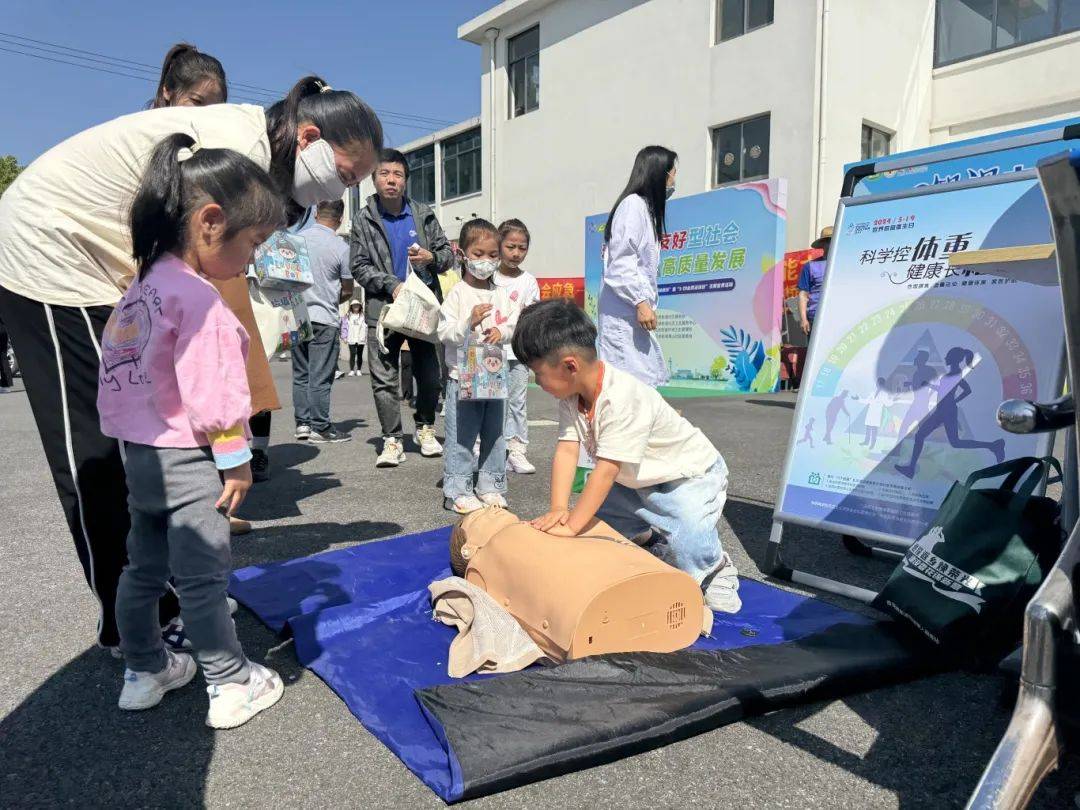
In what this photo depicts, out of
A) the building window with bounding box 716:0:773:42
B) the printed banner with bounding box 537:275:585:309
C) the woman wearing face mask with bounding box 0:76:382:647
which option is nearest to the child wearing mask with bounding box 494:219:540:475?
the woman wearing face mask with bounding box 0:76:382:647

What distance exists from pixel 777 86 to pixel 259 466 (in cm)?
1077

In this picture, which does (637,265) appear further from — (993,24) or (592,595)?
(993,24)

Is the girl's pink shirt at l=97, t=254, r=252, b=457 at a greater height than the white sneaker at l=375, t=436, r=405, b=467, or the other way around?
the girl's pink shirt at l=97, t=254, r=252, b=457

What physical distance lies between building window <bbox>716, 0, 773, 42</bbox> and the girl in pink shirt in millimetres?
12706

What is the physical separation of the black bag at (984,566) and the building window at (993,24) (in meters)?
12.7

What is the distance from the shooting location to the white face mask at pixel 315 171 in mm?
2102

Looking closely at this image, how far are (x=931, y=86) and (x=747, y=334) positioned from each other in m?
6.23

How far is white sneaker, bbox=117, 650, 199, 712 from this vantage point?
1.99m

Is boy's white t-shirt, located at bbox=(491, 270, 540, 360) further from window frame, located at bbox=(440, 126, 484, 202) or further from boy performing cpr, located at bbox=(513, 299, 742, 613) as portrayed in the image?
window frame, located at bbox=(440, 126, 484, 202)

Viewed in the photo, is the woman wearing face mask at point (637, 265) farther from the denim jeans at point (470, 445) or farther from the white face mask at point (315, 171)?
the white face mask at point (315, 171)

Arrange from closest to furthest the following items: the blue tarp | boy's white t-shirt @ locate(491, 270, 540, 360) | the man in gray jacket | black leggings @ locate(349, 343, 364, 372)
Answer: the blue tarp → boy's white t-shirt @ locate(491, 270, 540, 360) → the man in gray jacket → black leggings @ locate(349, 343, 364, 372)

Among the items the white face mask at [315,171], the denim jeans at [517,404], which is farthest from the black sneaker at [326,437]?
the white face mask at [315,171]

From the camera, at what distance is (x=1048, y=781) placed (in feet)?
5.52

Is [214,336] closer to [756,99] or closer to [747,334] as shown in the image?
[747,334]
